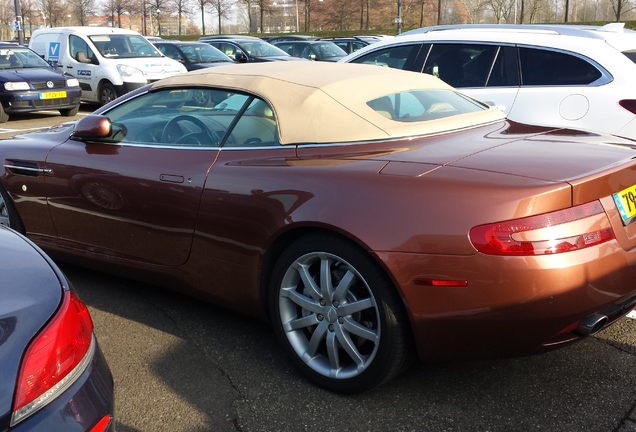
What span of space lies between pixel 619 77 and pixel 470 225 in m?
3.40

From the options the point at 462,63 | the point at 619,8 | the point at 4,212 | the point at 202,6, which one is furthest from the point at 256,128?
the point at 202,6

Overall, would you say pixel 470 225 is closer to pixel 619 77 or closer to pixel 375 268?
pixel 375 268

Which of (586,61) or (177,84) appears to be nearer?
(177,84)

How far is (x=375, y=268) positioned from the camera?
8.99ft

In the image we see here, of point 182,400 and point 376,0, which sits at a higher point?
point 376,0

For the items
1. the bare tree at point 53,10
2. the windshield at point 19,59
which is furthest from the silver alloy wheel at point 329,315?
the bare tree at point 53,10

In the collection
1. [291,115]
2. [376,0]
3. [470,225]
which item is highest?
[376,0]

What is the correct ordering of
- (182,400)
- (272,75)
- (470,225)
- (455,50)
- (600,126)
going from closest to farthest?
(470,225) → (182,400) → (272,75) → (600,126) → (455,50)

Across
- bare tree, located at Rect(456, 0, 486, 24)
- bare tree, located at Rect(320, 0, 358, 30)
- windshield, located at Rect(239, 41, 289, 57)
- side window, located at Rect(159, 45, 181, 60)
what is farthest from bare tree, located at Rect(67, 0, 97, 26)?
side window, located at Rect(159, 45, 181, 60)

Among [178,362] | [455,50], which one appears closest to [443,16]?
[455,50]

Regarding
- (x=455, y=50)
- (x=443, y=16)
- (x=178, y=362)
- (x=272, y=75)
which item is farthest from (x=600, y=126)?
(x=443, y=16)

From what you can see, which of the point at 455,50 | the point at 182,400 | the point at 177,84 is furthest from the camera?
the point at 455,50

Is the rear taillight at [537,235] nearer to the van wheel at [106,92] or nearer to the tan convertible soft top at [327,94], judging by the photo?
the tan convertible soft top at [327,94]

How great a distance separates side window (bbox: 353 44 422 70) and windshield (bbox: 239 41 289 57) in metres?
12.4
